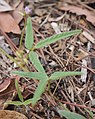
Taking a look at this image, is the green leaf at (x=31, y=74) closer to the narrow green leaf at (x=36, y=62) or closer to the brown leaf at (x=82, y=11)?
the narrow green leaf at (x=36, y=62)

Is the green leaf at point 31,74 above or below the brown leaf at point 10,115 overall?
above

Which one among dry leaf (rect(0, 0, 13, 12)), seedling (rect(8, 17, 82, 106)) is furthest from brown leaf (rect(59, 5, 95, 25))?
seedling (rect(8, 17, 82, 106))

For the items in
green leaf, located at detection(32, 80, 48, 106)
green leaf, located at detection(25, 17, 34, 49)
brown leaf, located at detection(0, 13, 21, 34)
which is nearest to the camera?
green leaf, located at detection(32, 80, 48, 106)

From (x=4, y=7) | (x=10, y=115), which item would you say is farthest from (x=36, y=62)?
(x=4, y=7)

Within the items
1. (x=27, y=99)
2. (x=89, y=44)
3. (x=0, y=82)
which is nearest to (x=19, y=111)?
(x=27, y=99)

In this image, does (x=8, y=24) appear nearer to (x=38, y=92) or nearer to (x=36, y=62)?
(x=36, y=62)

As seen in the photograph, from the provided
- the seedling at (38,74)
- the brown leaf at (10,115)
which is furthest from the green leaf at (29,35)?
the brown leaf at (10,115)

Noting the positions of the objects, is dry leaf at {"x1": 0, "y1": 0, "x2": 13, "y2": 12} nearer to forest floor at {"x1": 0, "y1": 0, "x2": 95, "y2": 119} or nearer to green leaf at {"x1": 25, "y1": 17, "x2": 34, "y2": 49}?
forest floor at {"x1": 0, "y1": 0, "x2": 95, "y2": 119}

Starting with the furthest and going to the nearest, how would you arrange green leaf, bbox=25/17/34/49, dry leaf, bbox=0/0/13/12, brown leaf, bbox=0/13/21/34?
dry leaf, bbox=0/0/13/12
brown leaf, bbox=0/13/21/34
green leaf, bbox=25/17/34/49
